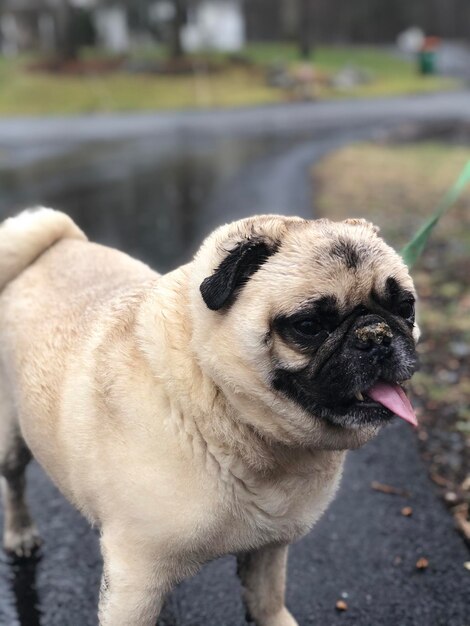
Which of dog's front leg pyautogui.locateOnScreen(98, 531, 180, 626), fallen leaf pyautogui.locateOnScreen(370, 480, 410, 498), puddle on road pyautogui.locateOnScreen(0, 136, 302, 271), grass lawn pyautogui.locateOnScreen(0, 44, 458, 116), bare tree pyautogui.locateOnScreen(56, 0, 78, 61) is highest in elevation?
dog's front leg pyautogui.locateOnScreen(98, 531, 180, 626)

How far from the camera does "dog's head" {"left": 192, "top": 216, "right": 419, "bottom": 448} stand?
7.10 ft

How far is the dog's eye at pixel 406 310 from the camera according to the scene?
91.1 inches

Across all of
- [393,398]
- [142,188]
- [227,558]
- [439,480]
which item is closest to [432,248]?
[439,480]

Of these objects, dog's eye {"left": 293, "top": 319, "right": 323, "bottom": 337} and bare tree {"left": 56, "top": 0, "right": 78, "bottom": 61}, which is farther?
bare tree {"left": 56, "top": 0, "right": 78, "bottom": 61}

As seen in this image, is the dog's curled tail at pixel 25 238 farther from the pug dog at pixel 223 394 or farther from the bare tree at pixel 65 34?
the bare tree at pixel 65 34

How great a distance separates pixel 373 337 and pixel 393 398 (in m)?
0.23

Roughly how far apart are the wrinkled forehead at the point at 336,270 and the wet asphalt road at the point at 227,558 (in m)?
1.86

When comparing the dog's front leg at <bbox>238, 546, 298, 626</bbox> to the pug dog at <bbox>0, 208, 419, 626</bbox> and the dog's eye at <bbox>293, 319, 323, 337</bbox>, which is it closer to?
the pug dog at <bbox>0, 208, 419, 626</bbox>

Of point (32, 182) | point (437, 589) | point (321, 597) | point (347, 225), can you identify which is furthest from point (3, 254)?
point (32, 182)

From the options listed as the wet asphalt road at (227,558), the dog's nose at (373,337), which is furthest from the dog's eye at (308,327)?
the wet asphalt road at (227,558)

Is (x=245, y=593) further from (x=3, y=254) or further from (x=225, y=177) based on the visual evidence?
(x=225, y=177)

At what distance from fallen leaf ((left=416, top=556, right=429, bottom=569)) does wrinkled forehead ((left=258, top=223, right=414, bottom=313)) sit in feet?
6.27

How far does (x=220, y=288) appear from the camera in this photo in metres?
2.18

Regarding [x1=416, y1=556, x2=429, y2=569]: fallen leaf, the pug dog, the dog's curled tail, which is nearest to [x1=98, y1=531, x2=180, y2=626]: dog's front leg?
the pug dog
